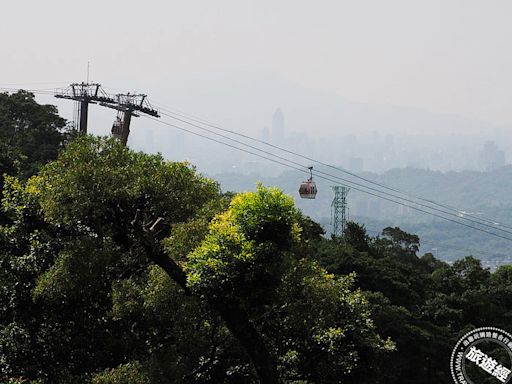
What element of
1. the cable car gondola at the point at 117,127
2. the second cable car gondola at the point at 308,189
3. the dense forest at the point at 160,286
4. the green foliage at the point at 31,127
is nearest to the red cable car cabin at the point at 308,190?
the second cable car gondola at the point at 308,189

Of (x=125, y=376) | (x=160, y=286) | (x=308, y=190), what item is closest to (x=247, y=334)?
(x=160, y=286)

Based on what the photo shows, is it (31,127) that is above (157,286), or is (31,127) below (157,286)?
above

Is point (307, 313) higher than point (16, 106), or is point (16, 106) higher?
point (16, 106)

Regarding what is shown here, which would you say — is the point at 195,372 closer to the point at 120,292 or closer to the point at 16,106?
the point at 120,292

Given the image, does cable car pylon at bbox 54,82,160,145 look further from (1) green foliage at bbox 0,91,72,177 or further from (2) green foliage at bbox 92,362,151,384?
(2) green foliage at bbox 92,362,151,384

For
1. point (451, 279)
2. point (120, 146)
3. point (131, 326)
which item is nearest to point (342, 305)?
point (131, 326)

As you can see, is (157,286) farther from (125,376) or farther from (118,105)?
(118,105)

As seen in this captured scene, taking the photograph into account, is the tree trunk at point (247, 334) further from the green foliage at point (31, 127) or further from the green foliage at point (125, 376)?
the green foliage at point (31, 127)

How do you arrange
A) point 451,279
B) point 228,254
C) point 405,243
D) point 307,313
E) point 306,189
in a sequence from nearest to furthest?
1. point 228,254
2. point 307,313
3. point 306,189
4. point 451,279
5. point 405,243
